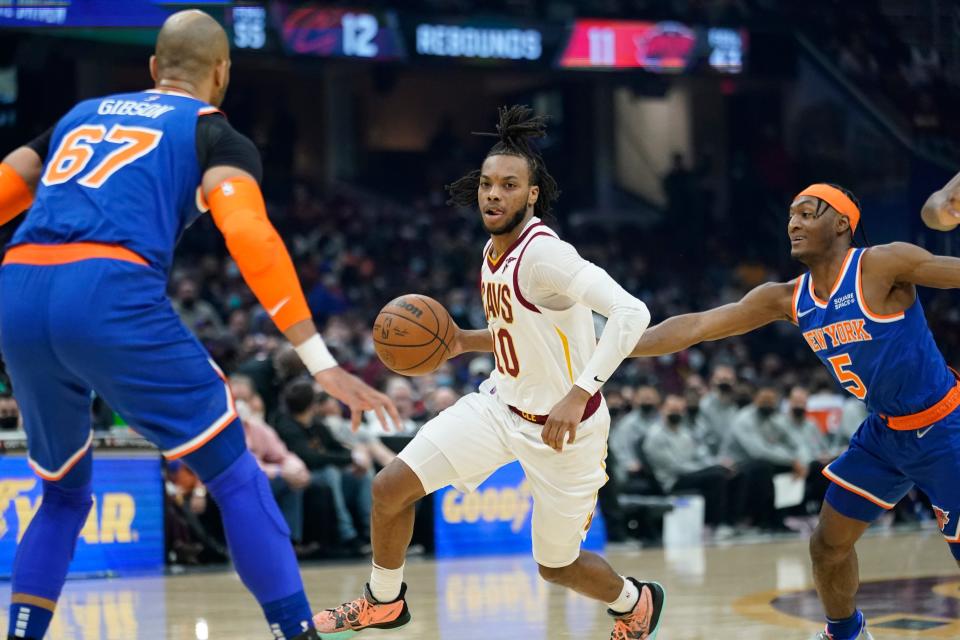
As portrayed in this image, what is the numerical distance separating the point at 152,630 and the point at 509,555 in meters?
4.85

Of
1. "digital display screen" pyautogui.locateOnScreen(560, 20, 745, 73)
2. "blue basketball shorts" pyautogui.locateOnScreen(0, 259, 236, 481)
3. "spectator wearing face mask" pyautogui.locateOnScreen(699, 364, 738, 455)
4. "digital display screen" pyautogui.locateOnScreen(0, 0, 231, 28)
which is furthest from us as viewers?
"digital display screen" pyautogui.locateOnScreen(560, 20, 745, 73)

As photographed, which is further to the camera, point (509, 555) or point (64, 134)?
point (509, 555)

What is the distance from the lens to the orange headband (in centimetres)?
583

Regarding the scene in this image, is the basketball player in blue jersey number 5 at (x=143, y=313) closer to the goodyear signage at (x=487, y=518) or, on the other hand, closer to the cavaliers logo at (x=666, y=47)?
the goodyear signage at (x=487, y=518)

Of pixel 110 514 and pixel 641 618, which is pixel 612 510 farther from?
pixel 641 618

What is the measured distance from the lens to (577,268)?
17.2 feet

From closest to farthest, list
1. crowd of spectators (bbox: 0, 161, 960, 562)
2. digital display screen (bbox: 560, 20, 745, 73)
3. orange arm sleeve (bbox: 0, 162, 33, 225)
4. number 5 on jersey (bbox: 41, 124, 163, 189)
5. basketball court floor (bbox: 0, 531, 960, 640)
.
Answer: number 5 on jersey (bbox: 41, 124, 163, 189)
orange arm sleeve (bbox: 0, 162, 33, 225)
basketball court floor (bbox: 0, 531, 960, 640)
crowd of spectators (bbox: 0, 161, 960, 562)
digital display screen (bbox: 560, 20, 745, 73)

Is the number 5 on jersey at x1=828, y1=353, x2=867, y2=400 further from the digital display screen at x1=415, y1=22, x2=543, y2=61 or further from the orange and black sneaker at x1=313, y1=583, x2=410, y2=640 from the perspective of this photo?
the digital display screen at x1=415, y1=22, x2=543, y2=61

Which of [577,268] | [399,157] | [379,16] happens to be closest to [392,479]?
[577,268]

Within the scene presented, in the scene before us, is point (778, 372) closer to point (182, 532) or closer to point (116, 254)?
point (182, 532)

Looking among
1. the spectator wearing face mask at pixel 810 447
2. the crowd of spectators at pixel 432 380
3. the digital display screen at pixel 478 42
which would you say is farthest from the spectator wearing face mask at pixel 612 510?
the digital display screen at pixel 478 42

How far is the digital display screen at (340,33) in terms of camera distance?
1736cm

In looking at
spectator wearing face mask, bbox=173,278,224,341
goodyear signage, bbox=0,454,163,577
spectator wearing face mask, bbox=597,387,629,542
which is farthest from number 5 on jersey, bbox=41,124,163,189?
spectator wearing face mask, bbox=173,278,224,341

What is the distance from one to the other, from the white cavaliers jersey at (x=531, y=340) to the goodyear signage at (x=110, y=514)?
4994 mm
